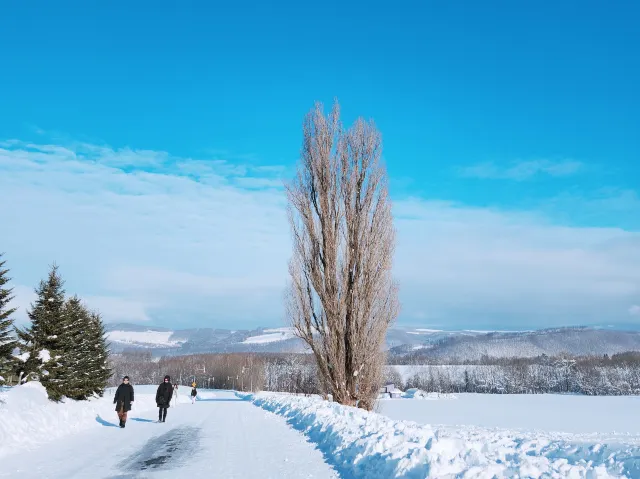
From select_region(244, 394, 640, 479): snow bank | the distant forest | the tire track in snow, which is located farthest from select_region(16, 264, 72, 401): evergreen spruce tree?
the distant forest

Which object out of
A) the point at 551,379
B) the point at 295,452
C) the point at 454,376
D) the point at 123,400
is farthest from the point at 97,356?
the point at 454,376

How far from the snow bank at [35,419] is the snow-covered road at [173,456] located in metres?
0.44

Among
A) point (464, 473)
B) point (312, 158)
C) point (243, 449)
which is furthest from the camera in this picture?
point (312, 158)

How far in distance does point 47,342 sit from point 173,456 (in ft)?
54.4

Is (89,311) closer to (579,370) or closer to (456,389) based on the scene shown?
(456,389)

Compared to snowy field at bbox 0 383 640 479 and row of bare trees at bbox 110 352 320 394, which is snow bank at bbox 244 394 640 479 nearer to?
snowy field at bbox 0 383 640 479

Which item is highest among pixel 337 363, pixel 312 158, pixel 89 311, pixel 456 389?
pixel 312 158

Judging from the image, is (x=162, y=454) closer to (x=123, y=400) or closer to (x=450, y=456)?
(x=450, y=456)

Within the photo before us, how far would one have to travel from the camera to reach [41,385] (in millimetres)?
22578

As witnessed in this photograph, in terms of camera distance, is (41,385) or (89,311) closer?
(41,385)

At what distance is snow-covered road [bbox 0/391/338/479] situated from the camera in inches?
315

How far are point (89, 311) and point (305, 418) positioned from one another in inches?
1055

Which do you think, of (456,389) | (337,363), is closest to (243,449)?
(337,363)

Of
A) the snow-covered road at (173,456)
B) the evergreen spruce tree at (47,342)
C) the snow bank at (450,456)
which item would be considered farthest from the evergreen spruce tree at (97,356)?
the snow bank at (450,456)
